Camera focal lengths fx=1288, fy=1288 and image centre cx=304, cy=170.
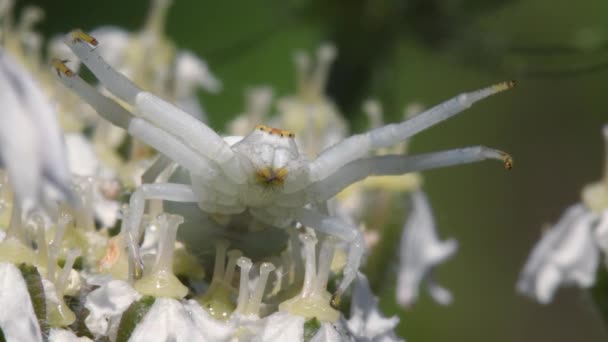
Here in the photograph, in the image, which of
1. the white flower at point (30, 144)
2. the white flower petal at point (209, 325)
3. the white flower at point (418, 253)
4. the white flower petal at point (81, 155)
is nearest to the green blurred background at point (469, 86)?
the white flower at point (418, 253)

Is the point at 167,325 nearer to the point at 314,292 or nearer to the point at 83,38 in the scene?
the point at 314,292

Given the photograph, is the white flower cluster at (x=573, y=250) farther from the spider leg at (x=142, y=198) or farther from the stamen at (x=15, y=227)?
the stamen at (x=15, y=227)

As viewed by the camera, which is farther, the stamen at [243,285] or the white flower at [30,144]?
the stamen at [243,285]

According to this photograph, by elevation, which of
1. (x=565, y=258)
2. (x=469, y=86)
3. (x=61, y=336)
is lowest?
(x=61, y=336)

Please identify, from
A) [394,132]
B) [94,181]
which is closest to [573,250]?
[394,132]

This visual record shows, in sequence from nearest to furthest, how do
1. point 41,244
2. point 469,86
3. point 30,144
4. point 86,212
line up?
point 30,144
point 41,244
point 86,212
point 469,86

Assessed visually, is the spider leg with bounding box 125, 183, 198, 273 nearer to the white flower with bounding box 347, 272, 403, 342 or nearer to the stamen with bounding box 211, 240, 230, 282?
the stamen with bounding box 211, 240, 230, 282
